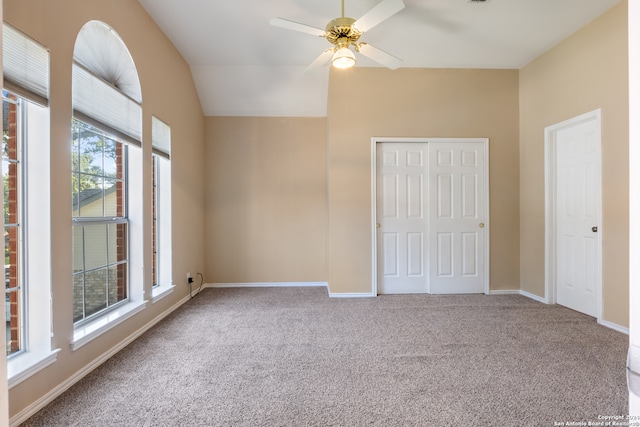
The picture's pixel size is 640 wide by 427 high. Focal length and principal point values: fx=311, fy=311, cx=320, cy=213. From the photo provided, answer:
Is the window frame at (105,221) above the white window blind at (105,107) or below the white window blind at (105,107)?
below

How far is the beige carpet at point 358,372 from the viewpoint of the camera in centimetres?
173

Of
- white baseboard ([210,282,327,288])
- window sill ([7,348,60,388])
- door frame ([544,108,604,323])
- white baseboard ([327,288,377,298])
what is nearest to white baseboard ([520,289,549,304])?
door frame ([544,108,604,323])

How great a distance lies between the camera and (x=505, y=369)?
7.13 ft

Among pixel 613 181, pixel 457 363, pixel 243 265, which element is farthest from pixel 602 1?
pixel 243 265

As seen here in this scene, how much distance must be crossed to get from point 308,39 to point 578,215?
348 cm

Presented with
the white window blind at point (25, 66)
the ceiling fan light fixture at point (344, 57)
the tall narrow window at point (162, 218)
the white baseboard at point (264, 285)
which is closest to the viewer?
the white window blind at point (25, 66)

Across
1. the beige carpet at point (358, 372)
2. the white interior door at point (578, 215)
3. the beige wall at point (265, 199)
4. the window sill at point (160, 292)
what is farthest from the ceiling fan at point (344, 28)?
the window sill at point (160, 292)

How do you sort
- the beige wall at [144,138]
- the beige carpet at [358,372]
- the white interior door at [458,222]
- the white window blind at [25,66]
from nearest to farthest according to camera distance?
the white window blind at [25,66] < the beige carpet at [358,372] < the beige wall at [144,138] < the white interior door at [458,222]

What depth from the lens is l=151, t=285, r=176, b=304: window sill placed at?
3.08 metres

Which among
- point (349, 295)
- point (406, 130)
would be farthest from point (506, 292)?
point (406, 130)

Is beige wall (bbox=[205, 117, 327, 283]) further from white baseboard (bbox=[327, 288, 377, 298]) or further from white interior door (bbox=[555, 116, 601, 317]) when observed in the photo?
white interior door (bbox=[555, 116, 601, 317])

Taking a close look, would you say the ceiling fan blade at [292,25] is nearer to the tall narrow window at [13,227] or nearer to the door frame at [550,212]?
the tall narrow window at [13,227]

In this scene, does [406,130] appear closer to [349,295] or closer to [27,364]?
[349,295]

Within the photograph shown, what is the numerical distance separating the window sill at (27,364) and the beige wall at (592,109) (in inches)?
174
